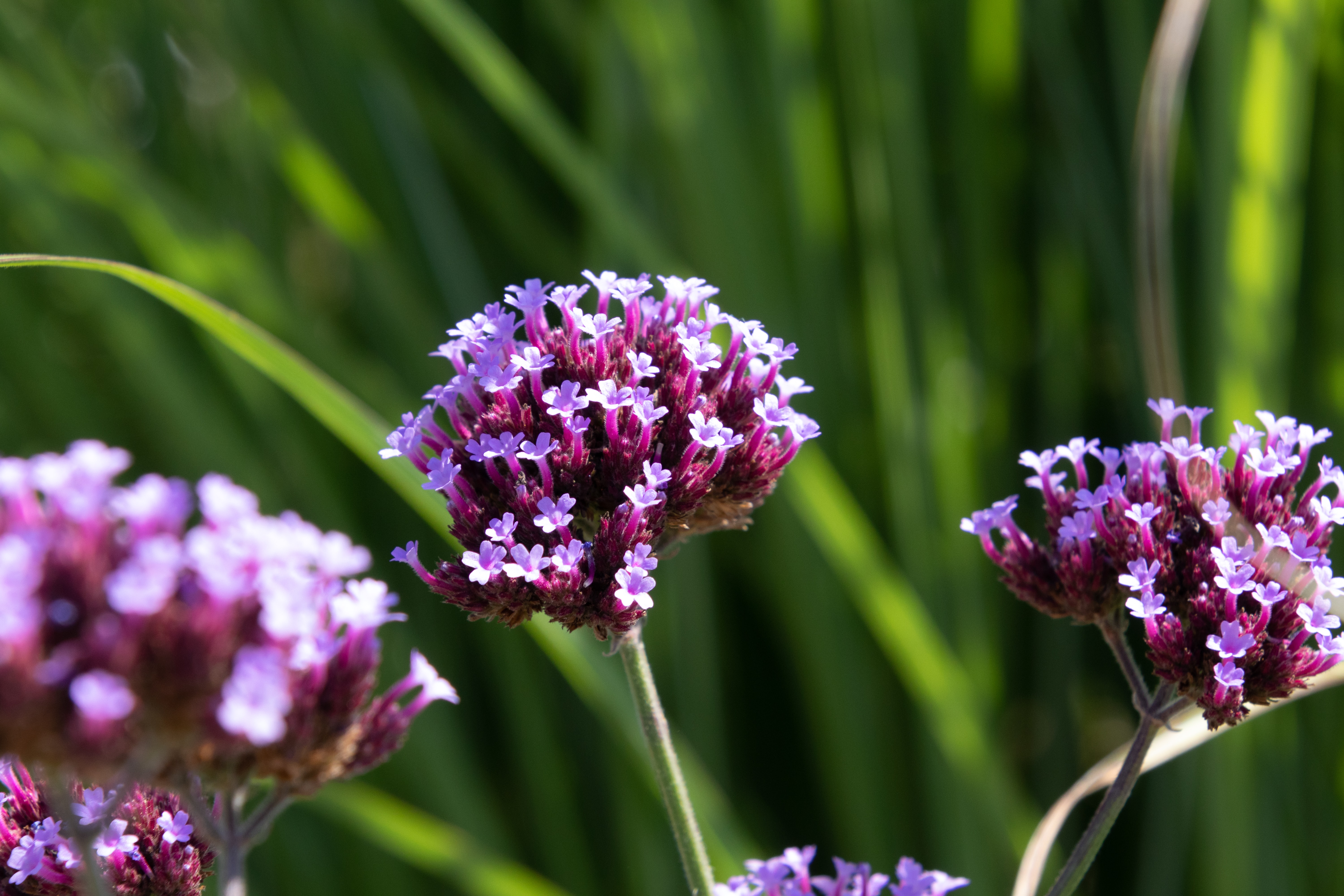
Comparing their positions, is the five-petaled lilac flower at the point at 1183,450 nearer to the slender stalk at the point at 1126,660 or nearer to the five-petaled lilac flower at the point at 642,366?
the slender stalk at the point at 1126,660

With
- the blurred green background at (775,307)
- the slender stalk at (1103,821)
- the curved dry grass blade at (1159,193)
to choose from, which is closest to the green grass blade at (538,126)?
the blurred green background at (775,307)

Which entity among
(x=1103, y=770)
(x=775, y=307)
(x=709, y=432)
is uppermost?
(x=775, y=307)

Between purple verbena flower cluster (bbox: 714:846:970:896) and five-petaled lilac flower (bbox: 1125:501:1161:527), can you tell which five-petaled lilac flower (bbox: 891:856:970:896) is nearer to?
purple verbena flower cluster (bbox: 714:846:970:896)

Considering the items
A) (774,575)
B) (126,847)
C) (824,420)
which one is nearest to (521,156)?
(824,420)

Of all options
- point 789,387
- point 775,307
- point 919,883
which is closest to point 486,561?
point 789,387

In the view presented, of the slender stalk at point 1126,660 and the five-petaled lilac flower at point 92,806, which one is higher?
the slender stalk at point 1126,660

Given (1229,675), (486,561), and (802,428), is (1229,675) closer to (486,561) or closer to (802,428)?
(802,428)

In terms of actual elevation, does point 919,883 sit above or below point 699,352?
below

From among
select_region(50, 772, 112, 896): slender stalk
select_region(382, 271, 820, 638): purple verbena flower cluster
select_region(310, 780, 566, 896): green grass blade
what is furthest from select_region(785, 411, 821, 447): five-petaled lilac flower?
select_region(310, 780, 566, 896): green grass blade
